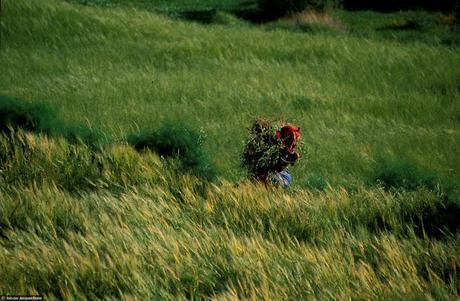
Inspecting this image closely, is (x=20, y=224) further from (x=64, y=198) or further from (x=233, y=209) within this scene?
(x=233, y=209)

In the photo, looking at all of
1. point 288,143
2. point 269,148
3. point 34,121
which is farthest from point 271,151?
point 34,121

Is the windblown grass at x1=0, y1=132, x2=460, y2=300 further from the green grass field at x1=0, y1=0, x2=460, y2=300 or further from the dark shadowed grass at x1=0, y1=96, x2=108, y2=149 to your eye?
the dark shadowed grass at x1=0, y1=96, x2=108, y2=149

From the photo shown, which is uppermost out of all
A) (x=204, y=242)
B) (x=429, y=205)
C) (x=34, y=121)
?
(x=204, y=242)

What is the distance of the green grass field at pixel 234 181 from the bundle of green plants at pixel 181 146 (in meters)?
0.22

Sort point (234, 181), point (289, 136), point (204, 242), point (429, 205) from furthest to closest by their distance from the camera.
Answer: point (234, 181)
point (289, 136)
point (429, 205)
point (204, 242)

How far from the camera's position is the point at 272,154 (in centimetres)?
650

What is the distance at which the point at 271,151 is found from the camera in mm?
6488

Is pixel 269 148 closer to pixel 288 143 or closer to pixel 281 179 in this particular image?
pixel 288 143

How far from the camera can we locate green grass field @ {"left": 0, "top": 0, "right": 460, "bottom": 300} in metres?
4.58

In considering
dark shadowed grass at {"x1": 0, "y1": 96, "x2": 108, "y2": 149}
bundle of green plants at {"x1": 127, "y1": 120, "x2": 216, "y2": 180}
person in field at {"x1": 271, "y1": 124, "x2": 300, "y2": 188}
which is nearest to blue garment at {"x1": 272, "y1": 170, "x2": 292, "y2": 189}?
person in field at {"x1": 271, "y1": 124, "x2": 300, "y2": 188}

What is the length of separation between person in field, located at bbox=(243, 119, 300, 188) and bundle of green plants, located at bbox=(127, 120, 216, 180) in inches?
26.3

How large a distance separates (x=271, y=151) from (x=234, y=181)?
174 cm

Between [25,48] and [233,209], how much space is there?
1267 centimetres

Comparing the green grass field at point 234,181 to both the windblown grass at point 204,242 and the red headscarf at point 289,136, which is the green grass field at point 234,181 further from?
the red headscarf at point 289,136
